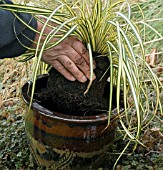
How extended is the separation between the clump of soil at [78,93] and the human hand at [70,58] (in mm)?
54

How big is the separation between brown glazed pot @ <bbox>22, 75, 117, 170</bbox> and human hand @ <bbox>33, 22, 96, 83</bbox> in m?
0.17

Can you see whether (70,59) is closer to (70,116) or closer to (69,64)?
(69,64)

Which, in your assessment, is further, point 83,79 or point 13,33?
point 83,79

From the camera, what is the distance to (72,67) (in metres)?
1.57

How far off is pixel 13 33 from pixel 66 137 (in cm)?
46

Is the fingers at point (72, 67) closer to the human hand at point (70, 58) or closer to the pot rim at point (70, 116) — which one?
the human hand at point (70, 58)

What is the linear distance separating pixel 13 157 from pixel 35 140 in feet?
0.97

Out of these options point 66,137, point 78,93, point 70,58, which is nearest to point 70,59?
point 70,58

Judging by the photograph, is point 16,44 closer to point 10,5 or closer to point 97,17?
point 10,5

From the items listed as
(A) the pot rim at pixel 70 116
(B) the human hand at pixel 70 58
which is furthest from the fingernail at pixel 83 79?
(A) the pot rim at pixel 70 116

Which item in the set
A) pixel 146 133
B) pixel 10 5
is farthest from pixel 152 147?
pixel 10 5

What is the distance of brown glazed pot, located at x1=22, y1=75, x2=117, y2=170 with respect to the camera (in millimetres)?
1565

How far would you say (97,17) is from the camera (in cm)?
159

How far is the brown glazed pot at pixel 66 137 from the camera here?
157 centimetres
